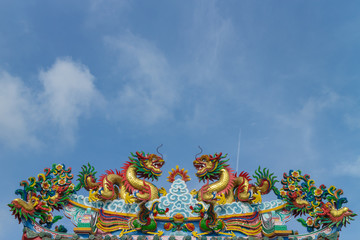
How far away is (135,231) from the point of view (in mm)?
13766

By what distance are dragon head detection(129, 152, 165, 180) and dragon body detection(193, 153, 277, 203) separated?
4.13 feet

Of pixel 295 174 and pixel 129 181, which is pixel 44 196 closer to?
pixel 129 181

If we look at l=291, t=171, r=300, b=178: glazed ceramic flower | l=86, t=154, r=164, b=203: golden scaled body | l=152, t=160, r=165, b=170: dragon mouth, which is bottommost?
l=86, t=154, r=164, b=203: golden scaled body

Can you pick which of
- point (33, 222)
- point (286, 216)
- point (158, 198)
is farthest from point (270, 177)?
point (33, 222)

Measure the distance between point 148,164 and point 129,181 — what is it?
90 cm

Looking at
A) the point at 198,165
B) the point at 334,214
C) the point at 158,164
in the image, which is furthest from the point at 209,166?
the point at 334,214

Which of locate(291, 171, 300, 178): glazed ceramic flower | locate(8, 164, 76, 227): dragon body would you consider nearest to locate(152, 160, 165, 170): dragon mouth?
locate(8, 164, 76, 227): dragon body

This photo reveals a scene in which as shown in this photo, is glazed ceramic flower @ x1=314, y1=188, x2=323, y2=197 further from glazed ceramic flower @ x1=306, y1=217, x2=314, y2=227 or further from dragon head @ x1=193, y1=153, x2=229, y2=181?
dragon head @ x1=193, y1=153, x2=229, y2=181

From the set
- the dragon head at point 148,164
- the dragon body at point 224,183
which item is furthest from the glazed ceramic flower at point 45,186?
the dragon body at point 224,183

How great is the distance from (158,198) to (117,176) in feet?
5.23

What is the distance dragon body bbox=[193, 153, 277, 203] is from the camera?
1448 cm

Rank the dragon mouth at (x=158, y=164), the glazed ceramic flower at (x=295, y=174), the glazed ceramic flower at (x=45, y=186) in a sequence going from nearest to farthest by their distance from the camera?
the glazed ceramic flower at (x=45, y=186) → the glazed ceramic flower at (x=295, y=174) → the dragon mouth at (x=158, y=164)

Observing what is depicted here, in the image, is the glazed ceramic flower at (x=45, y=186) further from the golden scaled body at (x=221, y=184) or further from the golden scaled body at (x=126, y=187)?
the golden scaled body at (x=221, y=184)

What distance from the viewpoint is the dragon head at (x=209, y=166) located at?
49.4 ft
